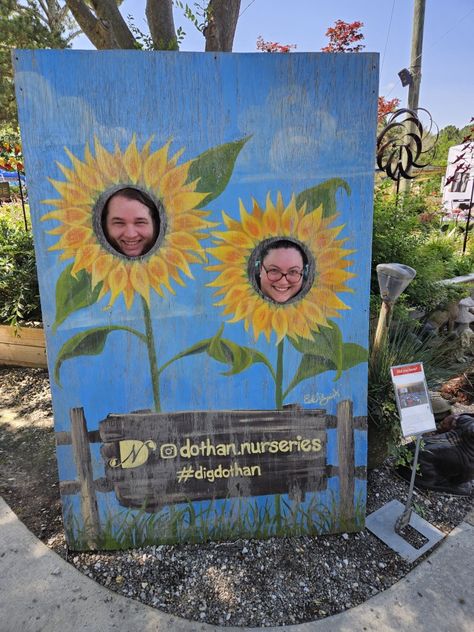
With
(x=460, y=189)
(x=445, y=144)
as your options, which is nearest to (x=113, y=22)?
(x=460, y=189)

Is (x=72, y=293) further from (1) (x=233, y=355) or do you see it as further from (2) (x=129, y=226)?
(1) (x=233, y=355)

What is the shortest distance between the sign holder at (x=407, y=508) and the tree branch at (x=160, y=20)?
3880 millimetres

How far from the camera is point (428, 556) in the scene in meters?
2.30

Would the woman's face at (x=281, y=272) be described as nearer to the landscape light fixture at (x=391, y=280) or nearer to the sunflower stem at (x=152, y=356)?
the sunflower stem at (x=152, y=356)

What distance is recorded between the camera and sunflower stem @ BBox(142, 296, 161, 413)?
204 centimetres

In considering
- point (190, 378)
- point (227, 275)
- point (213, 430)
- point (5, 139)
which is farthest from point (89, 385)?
point (5, 139)

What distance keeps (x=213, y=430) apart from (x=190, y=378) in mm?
320

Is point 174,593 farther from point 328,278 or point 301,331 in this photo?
point 328,278

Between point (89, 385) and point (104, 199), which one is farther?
point (89, 385)

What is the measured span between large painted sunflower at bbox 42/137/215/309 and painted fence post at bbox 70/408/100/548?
2.16 ft

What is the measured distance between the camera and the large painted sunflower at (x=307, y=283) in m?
1.96

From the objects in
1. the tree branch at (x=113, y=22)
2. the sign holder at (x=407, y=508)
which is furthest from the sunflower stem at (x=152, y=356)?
the tree branch at (x=113, y=22)

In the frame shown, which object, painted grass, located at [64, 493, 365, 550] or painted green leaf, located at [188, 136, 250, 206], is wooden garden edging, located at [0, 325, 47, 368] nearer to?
painted grass, located at [64, 493, 365, 550]
